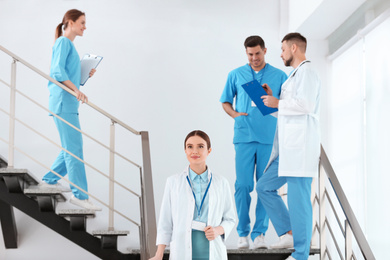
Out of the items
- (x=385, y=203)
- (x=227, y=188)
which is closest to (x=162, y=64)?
(x=385, y=203)

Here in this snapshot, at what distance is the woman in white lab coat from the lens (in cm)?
232

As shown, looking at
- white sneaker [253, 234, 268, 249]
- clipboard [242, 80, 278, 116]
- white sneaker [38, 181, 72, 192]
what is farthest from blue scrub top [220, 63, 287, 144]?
white sneaker [38, 181, 72, 192]

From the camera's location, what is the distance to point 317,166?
2.98 metres

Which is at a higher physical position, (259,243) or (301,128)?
(301,128)

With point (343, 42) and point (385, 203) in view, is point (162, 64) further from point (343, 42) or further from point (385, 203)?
point (385, 203)

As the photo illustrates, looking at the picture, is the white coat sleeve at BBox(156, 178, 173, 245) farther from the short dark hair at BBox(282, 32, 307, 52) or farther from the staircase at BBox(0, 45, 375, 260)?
the short dark hair at BBox(282, 32, 307, 52)

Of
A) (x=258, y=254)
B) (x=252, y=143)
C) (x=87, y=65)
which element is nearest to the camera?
(x=258, y=254)

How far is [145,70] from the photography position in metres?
4.88

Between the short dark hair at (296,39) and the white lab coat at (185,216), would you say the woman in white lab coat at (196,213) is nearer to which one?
the white lab coat at (185,216)

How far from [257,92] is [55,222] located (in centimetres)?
146

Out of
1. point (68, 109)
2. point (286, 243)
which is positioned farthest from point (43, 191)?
point (286, 243)

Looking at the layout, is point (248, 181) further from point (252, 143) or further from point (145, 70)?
point (145, 70)

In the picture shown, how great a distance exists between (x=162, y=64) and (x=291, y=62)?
192cm

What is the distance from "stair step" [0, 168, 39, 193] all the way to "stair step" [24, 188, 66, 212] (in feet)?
0.22
